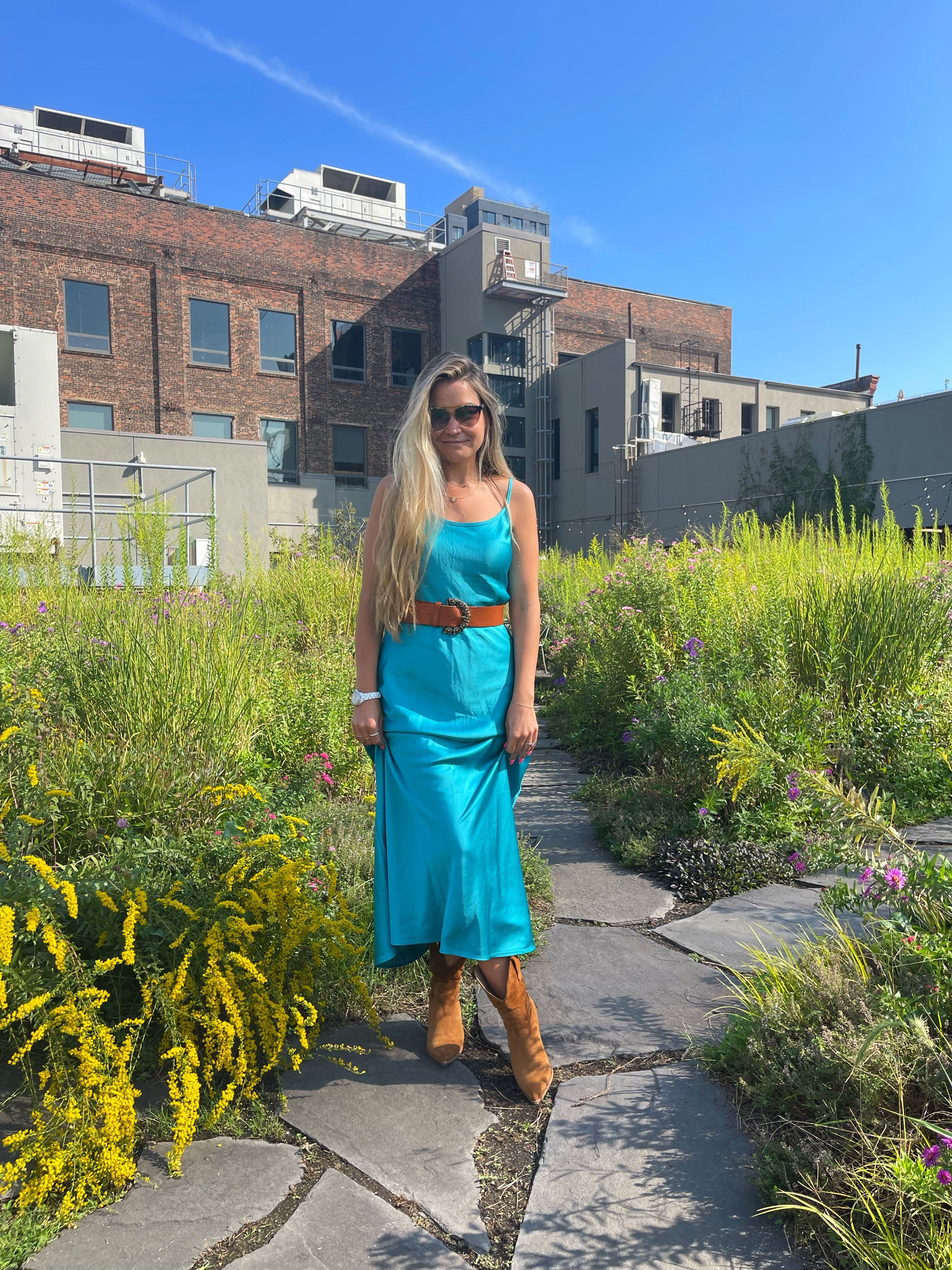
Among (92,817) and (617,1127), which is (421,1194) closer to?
(617,1127)

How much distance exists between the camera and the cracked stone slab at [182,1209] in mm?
1565

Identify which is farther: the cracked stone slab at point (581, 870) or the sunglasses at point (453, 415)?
the cracked stone slab at point (581, 870)

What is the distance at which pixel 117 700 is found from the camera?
318cm

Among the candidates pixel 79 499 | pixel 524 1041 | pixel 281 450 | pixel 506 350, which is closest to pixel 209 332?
pixel 281 450

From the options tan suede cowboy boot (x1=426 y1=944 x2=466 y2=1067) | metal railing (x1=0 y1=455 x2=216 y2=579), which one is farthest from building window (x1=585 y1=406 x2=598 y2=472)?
tan suede cowboy boot (x1=426 y1=944 x2=466 y2=1067)

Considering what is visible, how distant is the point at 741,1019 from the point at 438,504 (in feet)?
4.95

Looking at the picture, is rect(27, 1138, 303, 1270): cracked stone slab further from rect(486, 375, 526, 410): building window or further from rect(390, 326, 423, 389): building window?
rect(486, 375, 526, 410): building window

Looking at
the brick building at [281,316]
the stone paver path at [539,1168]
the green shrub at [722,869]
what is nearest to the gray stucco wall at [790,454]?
the brick building at [281,316]

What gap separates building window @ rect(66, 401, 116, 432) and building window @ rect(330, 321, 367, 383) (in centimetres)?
683

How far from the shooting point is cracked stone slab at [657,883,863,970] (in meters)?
2.65

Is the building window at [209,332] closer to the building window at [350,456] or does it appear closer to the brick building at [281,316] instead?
the brick building at [281,316]

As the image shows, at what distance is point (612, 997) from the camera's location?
2.51 metres

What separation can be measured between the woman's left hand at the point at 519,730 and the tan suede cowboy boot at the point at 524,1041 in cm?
54

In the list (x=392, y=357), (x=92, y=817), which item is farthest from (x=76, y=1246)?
(x=392, y=357)
